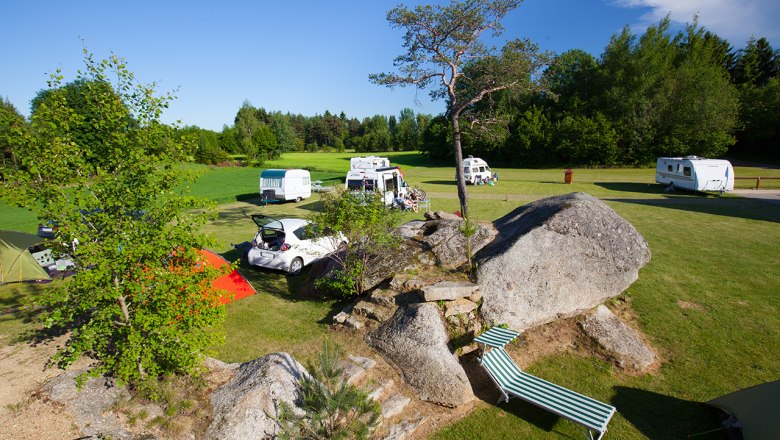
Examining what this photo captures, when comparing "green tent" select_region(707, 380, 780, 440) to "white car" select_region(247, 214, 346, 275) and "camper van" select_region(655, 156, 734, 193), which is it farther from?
"camper van" select_region(655, 156, 734, 193)

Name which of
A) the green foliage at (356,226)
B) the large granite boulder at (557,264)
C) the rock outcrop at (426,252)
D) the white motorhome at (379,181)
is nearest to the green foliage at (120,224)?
the green foliage at (356,226)

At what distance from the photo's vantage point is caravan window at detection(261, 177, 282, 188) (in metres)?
25.8

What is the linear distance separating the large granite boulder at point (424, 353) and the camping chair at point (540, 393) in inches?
22.8

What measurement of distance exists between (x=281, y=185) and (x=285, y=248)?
1471 centimetres

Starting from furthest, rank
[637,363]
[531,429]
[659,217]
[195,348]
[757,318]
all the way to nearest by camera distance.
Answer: [659,217] → [757,318] → [637,363] → [531,429] → [195,348]

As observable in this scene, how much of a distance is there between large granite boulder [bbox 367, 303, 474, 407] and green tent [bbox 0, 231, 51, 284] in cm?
1145

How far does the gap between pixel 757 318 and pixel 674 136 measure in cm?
4304

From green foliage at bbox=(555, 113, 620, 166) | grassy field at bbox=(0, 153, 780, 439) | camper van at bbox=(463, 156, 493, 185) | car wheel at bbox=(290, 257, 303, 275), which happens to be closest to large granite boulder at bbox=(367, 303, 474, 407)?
grassy field at bbox=(0, 153, 780, 439)

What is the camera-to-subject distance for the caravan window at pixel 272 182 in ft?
84.8

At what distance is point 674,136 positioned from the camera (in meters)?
42.9

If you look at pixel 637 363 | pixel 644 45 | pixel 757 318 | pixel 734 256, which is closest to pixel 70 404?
pixel 637 363

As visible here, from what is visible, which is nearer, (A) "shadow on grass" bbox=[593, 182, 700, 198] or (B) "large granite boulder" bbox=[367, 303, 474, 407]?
(B) "large granite boulder" bbox=[367, 303, 474, 407]

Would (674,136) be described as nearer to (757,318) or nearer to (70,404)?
(757,318)

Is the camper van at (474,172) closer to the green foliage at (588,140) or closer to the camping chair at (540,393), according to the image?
the green foliage at (588,140)
